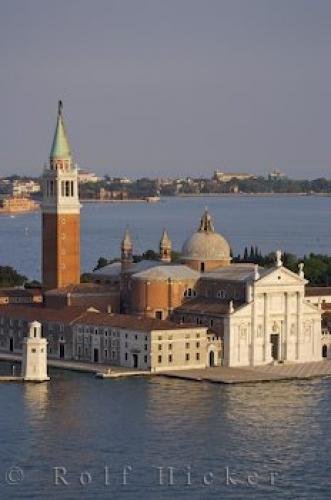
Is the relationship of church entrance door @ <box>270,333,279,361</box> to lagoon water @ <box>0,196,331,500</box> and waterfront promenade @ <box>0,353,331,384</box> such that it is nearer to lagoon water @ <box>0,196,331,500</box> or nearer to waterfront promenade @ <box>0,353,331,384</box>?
waterfront promenade @ <box>0,353,331,384</box>

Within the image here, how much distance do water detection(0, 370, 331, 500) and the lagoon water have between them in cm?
2

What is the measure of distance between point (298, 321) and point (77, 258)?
6379 mm

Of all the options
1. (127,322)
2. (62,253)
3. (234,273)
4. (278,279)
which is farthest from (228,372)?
(62,253)

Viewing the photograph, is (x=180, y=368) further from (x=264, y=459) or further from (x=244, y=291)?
(x=264, y=459)

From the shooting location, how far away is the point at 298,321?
134ft

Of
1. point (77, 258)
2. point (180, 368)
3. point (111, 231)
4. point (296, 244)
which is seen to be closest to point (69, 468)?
point (180, 368)

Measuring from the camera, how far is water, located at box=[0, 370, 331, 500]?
27.3m

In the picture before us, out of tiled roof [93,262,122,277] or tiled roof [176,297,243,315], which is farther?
tiled roof [93,262,122,277]

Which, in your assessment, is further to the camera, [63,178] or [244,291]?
[63,178]

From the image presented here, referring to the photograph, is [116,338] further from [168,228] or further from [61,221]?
[168,228]

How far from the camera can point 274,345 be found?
40656 mm

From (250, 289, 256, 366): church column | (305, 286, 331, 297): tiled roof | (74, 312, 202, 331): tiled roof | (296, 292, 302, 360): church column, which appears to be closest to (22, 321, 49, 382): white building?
(74, 312, 202, 331): tiled roof

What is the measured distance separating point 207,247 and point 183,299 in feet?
5.46

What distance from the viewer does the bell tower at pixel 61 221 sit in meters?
44.5
